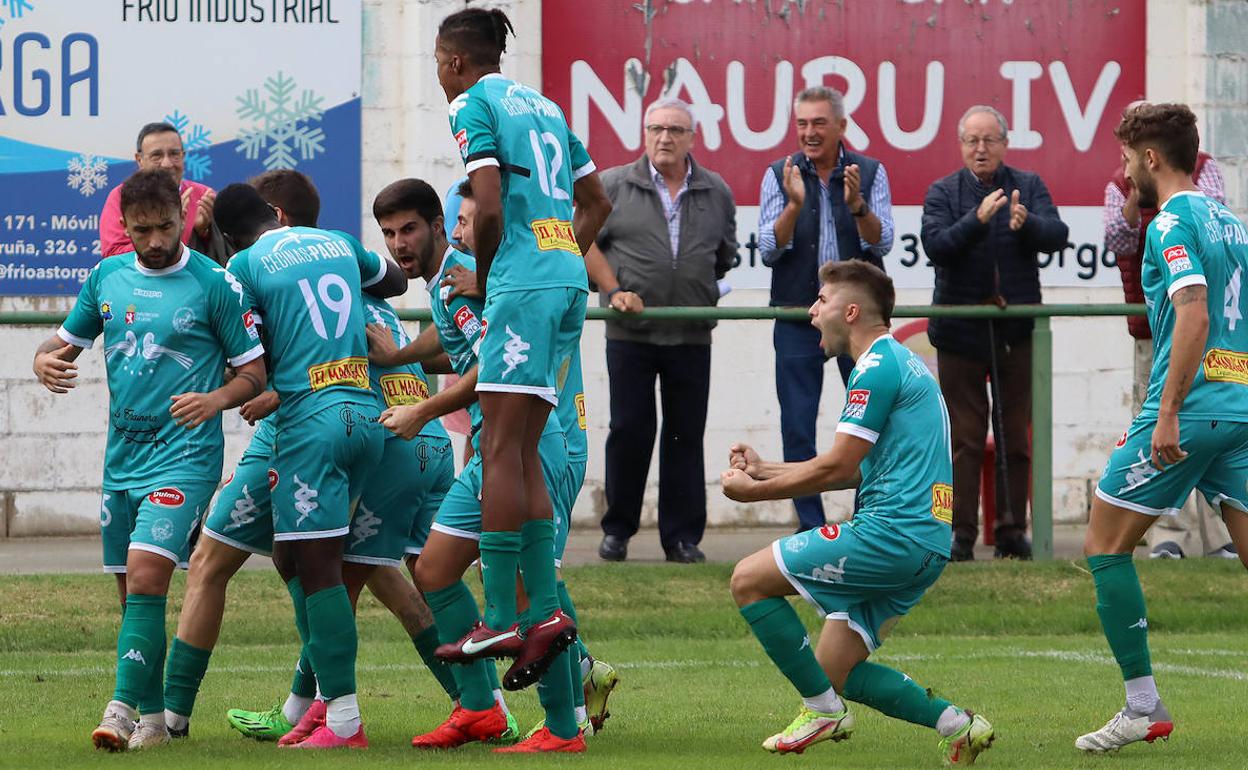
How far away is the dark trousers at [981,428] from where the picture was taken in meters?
11.3

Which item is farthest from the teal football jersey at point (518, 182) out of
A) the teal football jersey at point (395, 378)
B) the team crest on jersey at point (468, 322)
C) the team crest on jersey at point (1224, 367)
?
the team crest on jersey at point (1224, 367)

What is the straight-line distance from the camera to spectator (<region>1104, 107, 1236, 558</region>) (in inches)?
432

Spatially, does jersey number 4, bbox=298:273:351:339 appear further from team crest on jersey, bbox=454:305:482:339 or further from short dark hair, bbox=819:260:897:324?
short dark hair, bbox=819:260:897:324

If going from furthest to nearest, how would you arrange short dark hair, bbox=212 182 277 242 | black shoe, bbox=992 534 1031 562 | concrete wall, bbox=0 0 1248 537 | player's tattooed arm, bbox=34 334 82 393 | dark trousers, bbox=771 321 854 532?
concrete wall, bbox=0 0 1248 537
black shoe, bbox=992 534 1031 562
dark trousers, bbox=771 321 854 532
short dark hair, bbox=212 182 277 242
player's tattooed arm, bbox=34 334 82 393

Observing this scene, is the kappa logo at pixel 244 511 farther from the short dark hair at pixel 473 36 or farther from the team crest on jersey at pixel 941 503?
the team crest on jersey at pixel 941 503

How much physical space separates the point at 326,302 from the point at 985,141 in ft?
18.1

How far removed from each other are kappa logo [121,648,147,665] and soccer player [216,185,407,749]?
513mm

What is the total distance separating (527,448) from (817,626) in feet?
13.4

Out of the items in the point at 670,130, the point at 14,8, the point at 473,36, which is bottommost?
the point at 473,36

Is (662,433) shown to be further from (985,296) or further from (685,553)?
(985,296)

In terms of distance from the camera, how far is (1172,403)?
646 cm

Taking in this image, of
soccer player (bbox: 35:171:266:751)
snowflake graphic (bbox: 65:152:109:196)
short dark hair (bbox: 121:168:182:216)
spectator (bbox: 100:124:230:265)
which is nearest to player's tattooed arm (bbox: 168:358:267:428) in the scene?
soccer player (bbox: 35:171:266:751)

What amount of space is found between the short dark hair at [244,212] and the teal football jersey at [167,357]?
0.31 m

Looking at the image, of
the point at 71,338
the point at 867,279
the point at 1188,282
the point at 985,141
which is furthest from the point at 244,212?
the point at 985,141
